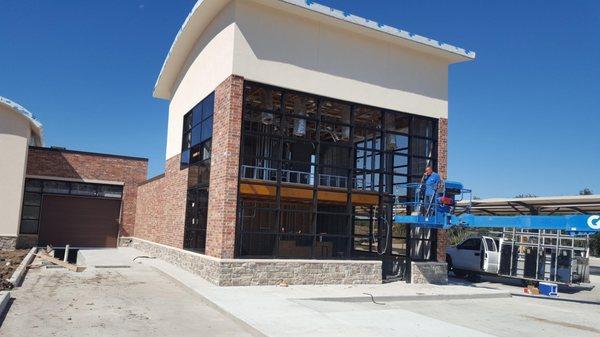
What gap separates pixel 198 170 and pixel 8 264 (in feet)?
21.3

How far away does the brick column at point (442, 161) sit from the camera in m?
16.5

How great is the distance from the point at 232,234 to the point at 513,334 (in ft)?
23.7

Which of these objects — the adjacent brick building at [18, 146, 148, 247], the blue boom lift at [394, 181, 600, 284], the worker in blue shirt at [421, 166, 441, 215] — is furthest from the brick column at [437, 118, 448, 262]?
the adjacent brick building at [18, 146, 148, 247]

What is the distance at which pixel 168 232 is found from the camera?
63.0 ft

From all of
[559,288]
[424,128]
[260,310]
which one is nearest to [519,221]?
[424,128]

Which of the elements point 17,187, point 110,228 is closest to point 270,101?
point 17,187

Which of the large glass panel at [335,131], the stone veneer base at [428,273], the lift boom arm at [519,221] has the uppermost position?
the large glass panel at [335,131]

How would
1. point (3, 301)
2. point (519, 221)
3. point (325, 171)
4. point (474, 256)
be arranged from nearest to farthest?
point (3, 301) < point (519, 221) < point (325, 171) < point (474, 256)

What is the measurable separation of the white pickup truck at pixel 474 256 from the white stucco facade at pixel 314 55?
19.2 feet

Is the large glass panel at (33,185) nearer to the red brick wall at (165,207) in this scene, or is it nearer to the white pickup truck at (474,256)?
the red brick wall at (165,207)

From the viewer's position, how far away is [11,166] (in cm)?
2100

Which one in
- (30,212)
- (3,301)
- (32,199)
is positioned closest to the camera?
(3,301)

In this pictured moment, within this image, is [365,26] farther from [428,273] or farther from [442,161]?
[428,273]

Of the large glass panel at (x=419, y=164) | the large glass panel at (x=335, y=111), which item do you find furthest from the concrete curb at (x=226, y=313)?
the large glass panel at (x=419, y=164)
